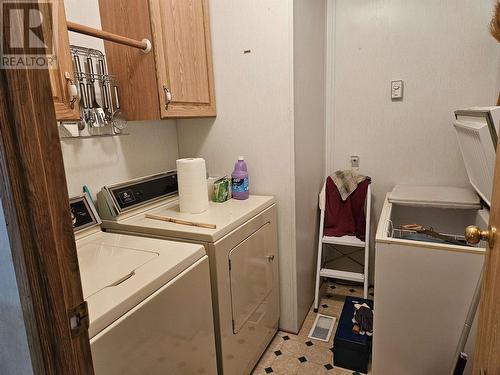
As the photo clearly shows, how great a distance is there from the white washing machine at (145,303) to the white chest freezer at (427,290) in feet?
2.93

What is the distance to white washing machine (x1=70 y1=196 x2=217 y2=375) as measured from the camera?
Result: 1.00m

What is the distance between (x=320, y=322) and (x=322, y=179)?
1.11m

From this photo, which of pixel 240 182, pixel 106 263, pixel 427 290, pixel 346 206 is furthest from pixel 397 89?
pixel 106 263

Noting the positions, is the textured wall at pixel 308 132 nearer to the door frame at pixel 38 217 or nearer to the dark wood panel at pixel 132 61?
the dark wood panel at pixel 132 61

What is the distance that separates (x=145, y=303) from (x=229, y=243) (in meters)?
0.58

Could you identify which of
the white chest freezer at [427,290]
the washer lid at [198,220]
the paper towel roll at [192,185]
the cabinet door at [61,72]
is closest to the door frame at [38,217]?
the cabinet door at [61,72]

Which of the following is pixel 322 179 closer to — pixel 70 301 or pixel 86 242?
pixel 86 242

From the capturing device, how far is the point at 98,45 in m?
1.79

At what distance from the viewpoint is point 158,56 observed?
165 centimetres

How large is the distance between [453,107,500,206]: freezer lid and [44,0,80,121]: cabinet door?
167 centimetres

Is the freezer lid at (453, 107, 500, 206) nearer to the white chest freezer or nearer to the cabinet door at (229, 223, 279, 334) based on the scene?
the white chest freezer

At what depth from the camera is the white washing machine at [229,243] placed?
157 centimetres

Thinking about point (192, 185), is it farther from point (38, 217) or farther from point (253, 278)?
point (38, 217)

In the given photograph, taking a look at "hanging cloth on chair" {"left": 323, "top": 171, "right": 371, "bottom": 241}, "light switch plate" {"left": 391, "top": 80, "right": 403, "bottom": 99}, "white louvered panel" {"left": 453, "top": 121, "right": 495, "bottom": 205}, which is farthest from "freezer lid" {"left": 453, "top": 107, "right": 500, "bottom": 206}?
"hanging cloth on chair" {"left": 323, "top": 171, "right": 371, "bottom": 241}
